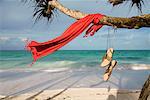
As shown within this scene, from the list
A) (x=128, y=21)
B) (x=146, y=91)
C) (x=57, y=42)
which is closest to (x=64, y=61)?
(x=146, y=91)

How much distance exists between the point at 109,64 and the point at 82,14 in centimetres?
84

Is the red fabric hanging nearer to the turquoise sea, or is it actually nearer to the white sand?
the white sand

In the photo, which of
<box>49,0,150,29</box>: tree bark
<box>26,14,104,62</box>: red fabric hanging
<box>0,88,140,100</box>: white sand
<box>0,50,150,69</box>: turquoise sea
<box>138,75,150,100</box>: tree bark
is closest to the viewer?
<box>26,14,104,62</box>: red fabric hanging

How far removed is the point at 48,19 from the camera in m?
6.32

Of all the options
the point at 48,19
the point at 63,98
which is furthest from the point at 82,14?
the point at 63,98

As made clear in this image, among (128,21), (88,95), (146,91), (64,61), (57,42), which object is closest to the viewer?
(57,42)

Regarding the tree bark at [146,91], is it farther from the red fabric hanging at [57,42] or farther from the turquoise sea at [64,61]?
the turquoise sea at [64,61]

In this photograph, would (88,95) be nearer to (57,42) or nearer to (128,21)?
(128,21)

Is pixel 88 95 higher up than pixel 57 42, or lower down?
lower down

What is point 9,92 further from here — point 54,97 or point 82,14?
point 82,14

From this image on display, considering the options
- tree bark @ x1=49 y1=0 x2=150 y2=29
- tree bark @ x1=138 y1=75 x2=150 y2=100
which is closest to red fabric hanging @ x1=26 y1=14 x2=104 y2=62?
tree bark @ x1=49 y1=0 x2=150 y2=29

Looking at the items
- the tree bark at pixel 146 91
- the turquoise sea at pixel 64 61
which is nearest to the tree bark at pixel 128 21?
the tree bark at pixel 146 91

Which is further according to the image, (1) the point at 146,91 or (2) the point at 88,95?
(2) the point at 88,95

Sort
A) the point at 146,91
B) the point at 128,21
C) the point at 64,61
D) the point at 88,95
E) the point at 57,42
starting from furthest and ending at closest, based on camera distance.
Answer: the point at 64,61
the point at 88,95
the point at 146,91
the point at 128,21
the point at 57,42
